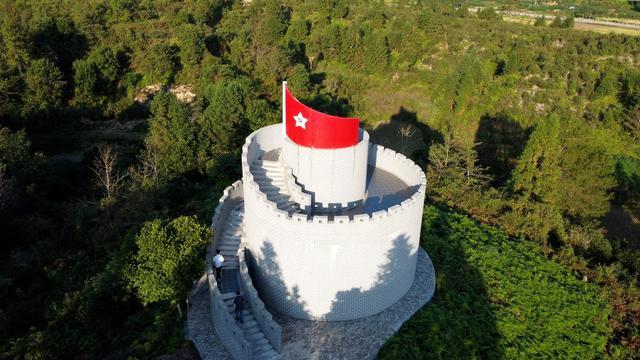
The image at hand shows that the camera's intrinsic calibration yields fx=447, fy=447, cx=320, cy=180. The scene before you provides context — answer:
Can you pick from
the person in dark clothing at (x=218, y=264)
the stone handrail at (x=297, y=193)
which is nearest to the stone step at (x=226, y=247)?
the person in dark clothing at (x=218, y=264)

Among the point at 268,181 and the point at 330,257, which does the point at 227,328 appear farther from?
the point at 268,181

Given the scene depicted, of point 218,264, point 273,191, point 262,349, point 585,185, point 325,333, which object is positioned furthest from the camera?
point 585,185

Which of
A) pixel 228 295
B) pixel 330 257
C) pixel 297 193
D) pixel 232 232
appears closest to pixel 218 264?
pixel 228 295

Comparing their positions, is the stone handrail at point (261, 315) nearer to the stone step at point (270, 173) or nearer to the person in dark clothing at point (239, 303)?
the person in dark clothing at point (239, 303)

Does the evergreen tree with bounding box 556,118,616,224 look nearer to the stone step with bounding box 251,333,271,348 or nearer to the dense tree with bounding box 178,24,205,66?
the stone step with bounding box 251,333,271,348

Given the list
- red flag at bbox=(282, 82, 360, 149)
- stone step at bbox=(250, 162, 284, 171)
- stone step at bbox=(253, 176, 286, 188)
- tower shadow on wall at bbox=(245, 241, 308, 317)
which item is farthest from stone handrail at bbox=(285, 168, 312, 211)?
tower shadow on wall at bbox=(245, 241, 308, 317)

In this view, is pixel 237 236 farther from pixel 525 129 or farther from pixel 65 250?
pixel 525 129
